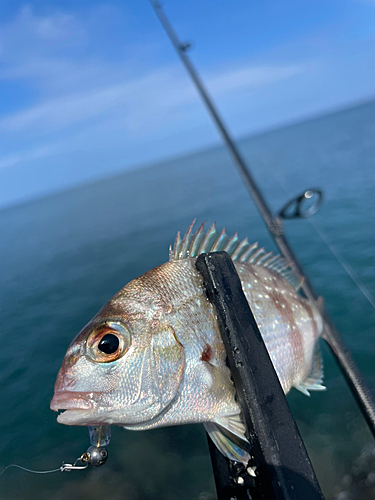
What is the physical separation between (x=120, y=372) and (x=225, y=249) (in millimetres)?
1200

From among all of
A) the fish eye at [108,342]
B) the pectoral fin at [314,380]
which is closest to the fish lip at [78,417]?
the fish eye at [108,342]

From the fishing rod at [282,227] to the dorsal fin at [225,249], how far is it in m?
0.19

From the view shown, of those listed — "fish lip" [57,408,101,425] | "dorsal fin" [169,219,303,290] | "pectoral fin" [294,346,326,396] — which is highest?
"dorsal fin" [169,219,303,290]

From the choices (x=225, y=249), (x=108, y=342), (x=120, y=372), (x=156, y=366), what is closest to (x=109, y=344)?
A: (x=108, y=342)

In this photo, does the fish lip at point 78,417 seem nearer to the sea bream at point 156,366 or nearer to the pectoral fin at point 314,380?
the sea bream at point 156,366

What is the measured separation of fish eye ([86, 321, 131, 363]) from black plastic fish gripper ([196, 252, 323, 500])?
548 mm

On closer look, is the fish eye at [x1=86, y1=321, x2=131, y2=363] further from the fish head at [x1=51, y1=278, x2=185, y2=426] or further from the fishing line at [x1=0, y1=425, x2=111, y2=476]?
the fishing line at [x1=0, y1=425, x2=111, y2=476]

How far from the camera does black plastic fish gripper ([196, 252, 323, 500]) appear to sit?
1322 mm

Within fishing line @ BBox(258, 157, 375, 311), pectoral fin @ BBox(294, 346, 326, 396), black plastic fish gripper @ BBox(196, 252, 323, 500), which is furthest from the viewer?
fishing line @ BBox(258, 157, 375, 311)

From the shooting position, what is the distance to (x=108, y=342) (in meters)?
1.61

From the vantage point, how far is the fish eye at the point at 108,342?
1.60 metres

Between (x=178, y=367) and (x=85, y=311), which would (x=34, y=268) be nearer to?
(x=85, y=311)

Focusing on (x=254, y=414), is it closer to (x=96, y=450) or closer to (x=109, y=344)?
(x=109, y=344)

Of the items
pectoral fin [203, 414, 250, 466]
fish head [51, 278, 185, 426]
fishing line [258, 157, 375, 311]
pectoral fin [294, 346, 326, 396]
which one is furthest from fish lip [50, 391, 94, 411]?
fishing line [258, 157, 375, 311]
